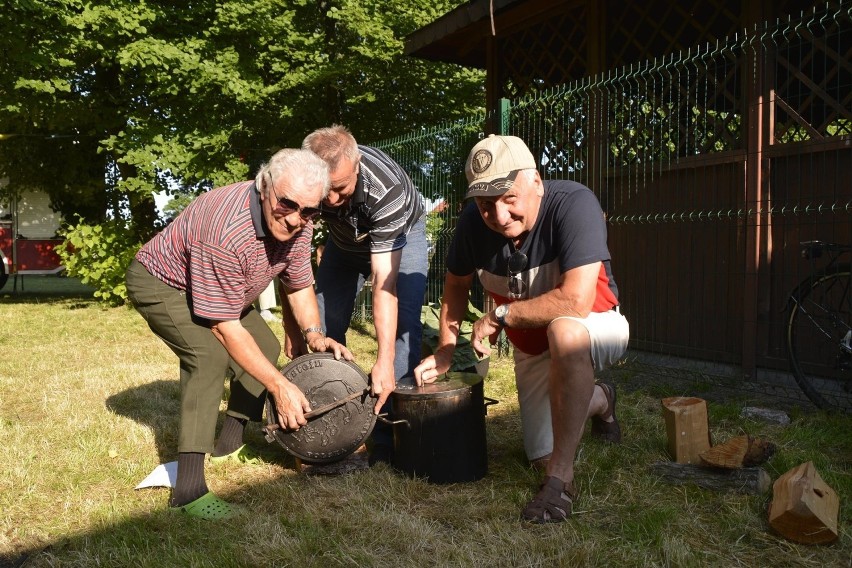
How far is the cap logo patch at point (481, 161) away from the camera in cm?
280

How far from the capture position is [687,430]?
3.41 m

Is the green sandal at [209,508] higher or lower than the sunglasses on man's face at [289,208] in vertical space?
lower

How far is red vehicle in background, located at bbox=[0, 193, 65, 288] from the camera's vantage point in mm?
15859

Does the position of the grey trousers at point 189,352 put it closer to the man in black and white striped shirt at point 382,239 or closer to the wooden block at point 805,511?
the man in black and white striped shirt at point 382,239

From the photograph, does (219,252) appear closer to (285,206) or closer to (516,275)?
(285,206)

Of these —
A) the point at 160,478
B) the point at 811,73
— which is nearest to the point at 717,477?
the point at 160,478

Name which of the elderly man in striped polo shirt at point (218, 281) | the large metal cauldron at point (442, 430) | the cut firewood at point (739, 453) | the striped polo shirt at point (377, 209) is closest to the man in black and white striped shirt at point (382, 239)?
the striped polo shirt at point (377, 209)

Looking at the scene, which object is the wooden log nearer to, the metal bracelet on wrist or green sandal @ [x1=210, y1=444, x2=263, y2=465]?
the metal bracelet on wrist

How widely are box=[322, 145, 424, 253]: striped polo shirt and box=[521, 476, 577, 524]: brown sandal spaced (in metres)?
1.33

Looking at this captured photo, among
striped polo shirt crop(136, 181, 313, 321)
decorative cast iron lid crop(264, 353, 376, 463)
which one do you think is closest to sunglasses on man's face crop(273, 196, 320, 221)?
striped polo shirt crop(136, 181, 313, 321)

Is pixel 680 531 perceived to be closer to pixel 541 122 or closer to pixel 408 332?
pixel 408 332

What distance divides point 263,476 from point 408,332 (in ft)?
3.18

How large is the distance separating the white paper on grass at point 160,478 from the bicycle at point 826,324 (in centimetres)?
373

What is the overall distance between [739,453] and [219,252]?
90.2 inches
